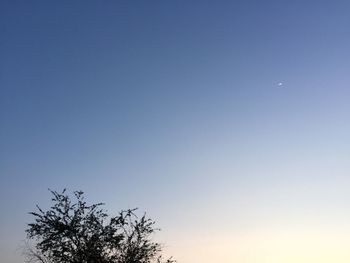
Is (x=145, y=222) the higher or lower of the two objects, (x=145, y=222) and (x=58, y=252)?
the higher

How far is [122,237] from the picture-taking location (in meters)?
37.5

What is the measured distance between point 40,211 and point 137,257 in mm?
6945

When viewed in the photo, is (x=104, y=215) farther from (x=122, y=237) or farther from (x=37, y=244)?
(x=37, y=244)

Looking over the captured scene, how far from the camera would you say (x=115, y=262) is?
36500 millimetres

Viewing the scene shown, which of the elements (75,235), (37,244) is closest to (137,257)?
(75,235)

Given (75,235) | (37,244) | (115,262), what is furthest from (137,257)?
(37,244)

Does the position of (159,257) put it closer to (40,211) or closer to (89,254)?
(89,254)

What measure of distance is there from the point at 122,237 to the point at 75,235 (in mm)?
3005

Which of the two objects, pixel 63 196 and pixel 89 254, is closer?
pixel 89 254

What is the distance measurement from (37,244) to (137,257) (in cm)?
644

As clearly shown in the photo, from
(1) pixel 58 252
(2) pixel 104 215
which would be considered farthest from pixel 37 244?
(2) pixel 104 215

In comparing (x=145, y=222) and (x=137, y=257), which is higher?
(x=145, y=222)

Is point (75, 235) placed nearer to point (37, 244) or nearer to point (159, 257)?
point (37, 244)

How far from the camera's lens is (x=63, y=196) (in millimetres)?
38594
